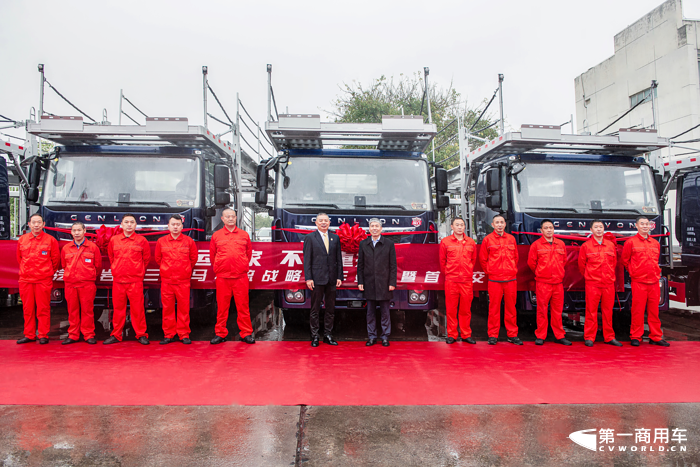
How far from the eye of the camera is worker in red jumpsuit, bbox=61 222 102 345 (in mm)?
5938

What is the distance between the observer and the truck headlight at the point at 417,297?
6547 mm

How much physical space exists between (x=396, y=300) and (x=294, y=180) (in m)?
2.24

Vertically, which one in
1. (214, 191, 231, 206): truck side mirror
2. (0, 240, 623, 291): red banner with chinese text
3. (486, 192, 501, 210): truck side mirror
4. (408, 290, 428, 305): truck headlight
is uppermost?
(214, 191, 231, 206): truck side mirror

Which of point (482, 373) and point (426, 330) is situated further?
point (426, 330)

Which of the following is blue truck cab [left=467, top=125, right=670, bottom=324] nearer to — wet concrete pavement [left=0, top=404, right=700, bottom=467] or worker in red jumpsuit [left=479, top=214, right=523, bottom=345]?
worker in red jumpsuit [left=479, top=214, right=523, bottom=345]

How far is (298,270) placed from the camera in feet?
21.3

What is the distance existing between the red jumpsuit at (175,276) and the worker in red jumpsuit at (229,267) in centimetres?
33

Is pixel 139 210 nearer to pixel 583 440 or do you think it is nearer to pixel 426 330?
pixel 426 330

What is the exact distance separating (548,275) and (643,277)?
1.28 meters

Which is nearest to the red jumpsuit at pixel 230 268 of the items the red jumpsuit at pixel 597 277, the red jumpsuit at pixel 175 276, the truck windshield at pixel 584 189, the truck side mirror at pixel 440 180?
the red jumpsuit at pixel 175 276

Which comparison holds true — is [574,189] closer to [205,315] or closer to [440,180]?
[440,180]

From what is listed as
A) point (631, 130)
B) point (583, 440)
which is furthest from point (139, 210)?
point (631, 130)

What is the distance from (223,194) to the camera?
22.6 feet

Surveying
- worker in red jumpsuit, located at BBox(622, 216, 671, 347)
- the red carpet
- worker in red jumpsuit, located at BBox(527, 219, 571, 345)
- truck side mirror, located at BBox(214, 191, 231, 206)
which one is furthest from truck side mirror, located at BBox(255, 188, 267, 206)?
worker in red jumpsuit, located at BBox(622, 216, 671, 347)
